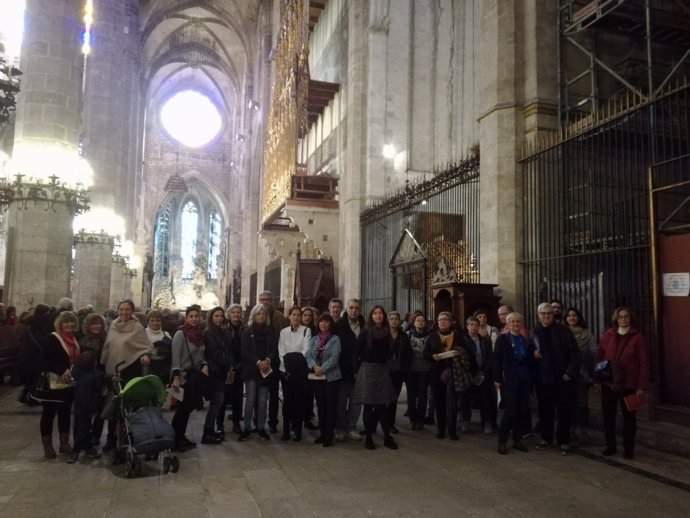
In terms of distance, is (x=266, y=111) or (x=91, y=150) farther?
(x=266, y=111)

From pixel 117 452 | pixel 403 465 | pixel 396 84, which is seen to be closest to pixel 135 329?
pixel 117 452

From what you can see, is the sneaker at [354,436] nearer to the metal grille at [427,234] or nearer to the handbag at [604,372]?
the handbag at [604,372]

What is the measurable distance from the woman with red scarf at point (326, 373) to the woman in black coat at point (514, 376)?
5.31 feet

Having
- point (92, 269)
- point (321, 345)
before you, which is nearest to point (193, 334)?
point (321, 345)

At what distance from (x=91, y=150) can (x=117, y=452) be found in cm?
1632

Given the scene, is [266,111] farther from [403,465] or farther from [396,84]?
[403,465]

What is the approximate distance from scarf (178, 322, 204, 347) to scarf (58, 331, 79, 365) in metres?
0.97

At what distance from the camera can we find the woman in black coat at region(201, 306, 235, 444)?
19.1 feet

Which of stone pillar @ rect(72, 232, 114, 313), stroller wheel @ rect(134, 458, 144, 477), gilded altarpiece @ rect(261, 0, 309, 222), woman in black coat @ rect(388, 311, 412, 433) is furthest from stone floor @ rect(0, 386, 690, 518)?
stone pillar @ rect(72, 232, 114, 313)

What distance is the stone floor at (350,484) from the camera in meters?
3.91

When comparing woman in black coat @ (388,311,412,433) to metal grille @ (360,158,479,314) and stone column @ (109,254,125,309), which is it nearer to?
metal grille @ (360,158,479,314)

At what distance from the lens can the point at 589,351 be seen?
6.03m

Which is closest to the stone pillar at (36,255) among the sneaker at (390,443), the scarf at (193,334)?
the scarf at (193,334)

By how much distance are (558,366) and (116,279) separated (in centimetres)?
1858
